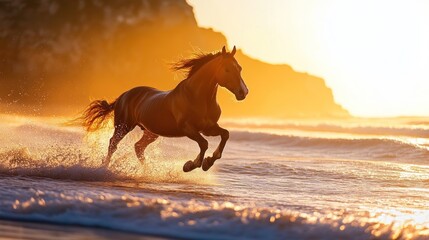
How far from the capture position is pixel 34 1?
128875 millimetres

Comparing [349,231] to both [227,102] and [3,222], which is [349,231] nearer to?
[3,222]

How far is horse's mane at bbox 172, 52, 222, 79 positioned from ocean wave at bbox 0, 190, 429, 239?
4.06 metres

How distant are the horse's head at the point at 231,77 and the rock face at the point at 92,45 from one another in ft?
326

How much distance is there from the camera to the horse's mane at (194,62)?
1172cm

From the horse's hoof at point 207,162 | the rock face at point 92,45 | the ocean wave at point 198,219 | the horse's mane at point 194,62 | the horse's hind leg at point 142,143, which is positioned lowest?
the ocean wave at point 198,219

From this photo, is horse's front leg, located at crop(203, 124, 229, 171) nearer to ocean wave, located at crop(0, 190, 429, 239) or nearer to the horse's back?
the horse's back

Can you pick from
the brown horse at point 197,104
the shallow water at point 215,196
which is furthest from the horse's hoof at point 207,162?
the shallow water at point 215,196

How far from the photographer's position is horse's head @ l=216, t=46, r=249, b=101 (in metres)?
10.9

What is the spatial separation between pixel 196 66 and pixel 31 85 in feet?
342

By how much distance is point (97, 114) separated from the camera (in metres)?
14.6

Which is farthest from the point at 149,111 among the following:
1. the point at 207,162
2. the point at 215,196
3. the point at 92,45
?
the point at 92,45

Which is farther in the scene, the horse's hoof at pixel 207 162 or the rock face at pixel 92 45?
the rock face at pixel 92 45

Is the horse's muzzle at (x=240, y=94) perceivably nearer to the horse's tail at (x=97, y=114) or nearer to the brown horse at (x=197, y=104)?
the brown horse at (x=197, y=104)

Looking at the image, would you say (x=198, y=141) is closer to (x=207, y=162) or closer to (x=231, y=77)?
(x=207, y=162)
